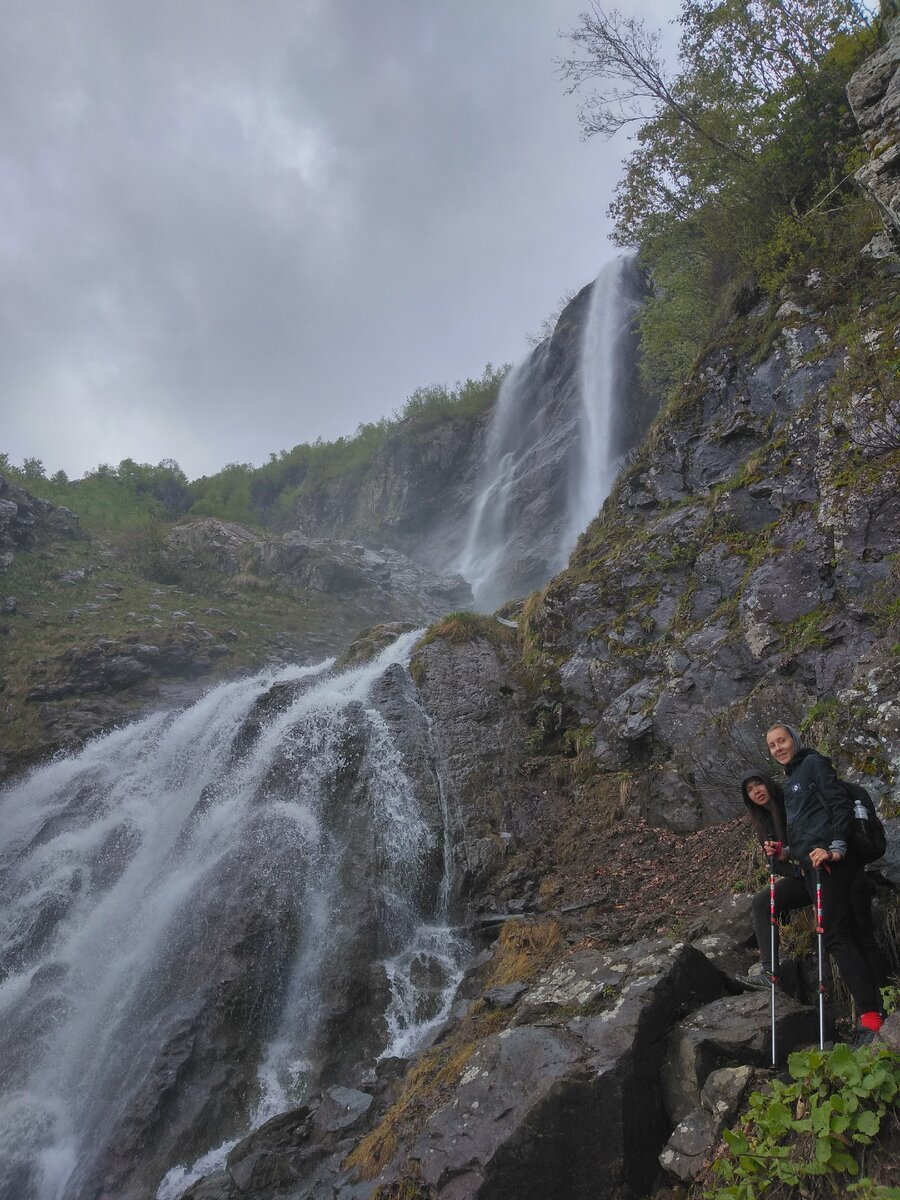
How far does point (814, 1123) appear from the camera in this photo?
2783 millimetres

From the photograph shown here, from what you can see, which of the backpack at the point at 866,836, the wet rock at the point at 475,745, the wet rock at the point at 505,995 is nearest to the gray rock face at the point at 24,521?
the wet rock at the point at 475,745

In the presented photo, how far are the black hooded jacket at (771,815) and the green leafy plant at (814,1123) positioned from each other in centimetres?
200

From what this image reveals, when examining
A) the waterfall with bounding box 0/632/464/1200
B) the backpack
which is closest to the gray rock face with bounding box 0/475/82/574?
the waterfall with bounding box 0/632/464/1200

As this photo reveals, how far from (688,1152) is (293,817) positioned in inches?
364

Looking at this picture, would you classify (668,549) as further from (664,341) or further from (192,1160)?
(192,1160)

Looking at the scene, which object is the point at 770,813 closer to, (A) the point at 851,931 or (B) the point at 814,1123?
(A) the point at 851,931

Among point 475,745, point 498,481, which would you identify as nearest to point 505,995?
point 475,745

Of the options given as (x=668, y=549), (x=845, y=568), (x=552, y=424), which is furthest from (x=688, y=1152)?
(x=552, y=424)

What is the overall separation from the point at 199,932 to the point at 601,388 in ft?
96.5

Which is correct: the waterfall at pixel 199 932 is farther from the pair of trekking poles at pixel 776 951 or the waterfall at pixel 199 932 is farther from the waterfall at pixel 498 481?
the waterfall at pixel 498 481

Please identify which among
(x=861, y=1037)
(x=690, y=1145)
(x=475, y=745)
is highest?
(x=475, y=745)

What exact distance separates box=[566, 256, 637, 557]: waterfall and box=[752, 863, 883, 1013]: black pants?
2605cm

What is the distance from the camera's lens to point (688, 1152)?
361 centimetres

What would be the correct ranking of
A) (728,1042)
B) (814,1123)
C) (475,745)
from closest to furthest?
(814,1123), (728,1042), (475,745)
